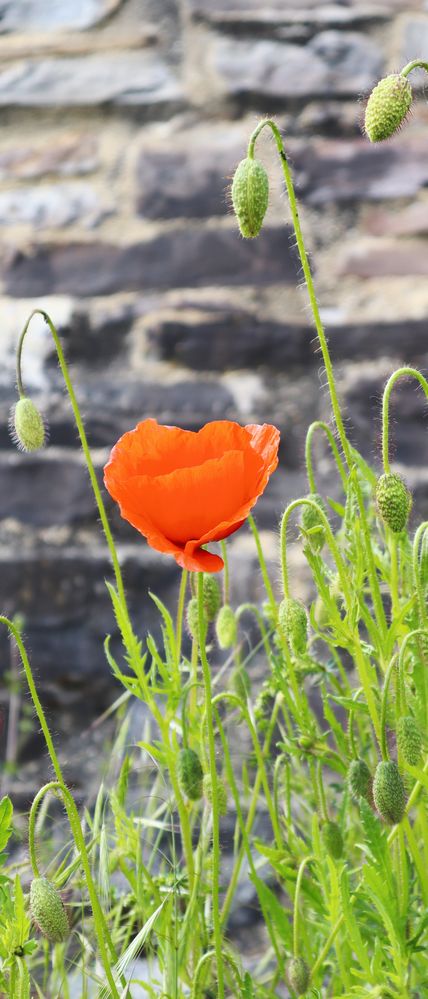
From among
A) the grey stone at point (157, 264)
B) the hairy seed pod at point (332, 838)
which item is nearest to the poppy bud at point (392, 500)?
the hairy seed pod at point (332, 838)

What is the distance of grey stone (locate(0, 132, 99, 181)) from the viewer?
1984 millimetres

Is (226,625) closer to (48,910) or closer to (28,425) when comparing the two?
(28,425)

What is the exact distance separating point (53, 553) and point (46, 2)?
0.96 metres

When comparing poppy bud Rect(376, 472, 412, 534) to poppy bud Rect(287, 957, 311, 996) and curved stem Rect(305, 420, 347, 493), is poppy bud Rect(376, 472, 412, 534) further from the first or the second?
poppy bud Rect(287, 957, 311, 996)

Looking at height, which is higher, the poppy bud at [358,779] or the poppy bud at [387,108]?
the poppy bud at [387,108]

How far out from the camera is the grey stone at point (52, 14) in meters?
1.99

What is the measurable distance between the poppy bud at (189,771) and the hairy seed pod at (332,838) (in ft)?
0.42

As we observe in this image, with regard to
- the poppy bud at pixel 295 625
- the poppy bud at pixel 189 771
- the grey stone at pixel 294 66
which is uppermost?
the grey stone at pixel 294 66

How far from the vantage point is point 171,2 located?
1.94 metres

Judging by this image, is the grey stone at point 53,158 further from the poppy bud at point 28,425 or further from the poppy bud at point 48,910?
the poppy bud at point 48,910

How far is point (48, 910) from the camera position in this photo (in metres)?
0.81

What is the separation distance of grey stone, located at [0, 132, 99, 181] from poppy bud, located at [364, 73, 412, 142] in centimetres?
126

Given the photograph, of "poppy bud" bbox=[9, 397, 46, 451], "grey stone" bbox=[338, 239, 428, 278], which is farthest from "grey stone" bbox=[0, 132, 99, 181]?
"poppy bud" bbox=[9, 397, 46, 451]

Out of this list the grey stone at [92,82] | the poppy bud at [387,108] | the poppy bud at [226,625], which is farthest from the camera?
the grey stone at [92,82]
